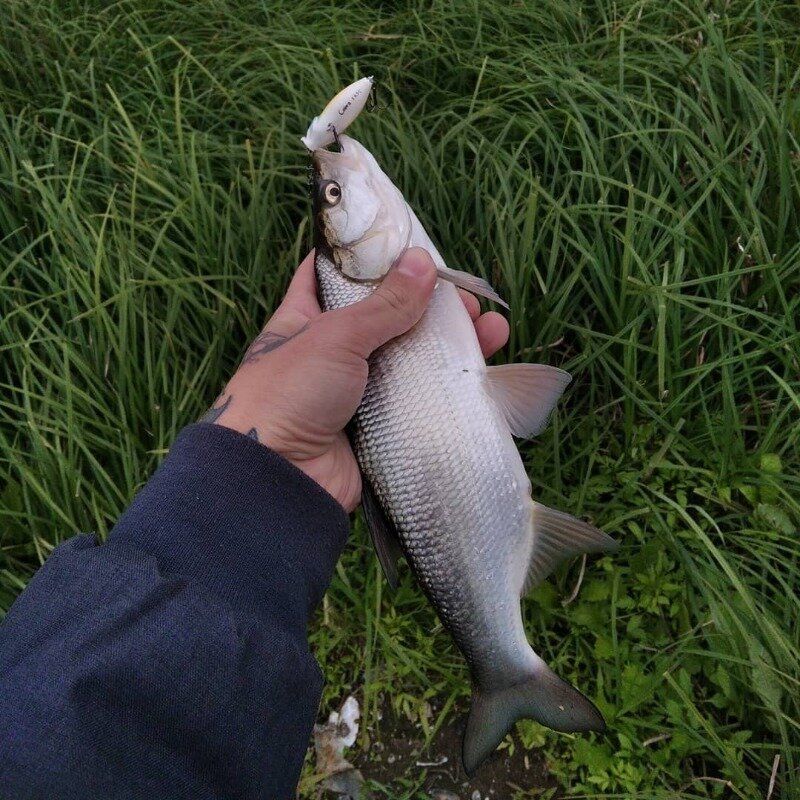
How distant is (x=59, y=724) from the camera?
4.16ft

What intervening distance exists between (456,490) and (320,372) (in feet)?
1.74

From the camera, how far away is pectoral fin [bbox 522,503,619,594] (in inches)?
72.0

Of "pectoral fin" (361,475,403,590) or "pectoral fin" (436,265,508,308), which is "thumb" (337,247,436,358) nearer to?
"pectoral fin" (436,265,508,308)

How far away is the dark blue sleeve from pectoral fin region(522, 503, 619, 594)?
0.62 meters

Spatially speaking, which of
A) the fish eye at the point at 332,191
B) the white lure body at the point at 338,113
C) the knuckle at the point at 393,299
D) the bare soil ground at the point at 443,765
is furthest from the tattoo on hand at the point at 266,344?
the bare soil ground at the point at 443,765

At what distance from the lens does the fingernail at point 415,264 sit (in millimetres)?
1868

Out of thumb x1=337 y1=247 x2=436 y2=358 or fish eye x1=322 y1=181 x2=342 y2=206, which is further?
fish eye x1=322 y1=181 x2=342 y2=206

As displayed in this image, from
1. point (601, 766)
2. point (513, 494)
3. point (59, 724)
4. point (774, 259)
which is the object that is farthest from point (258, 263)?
point (601, 766)

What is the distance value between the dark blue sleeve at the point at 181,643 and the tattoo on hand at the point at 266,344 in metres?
0.37

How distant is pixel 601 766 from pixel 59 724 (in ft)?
5.36

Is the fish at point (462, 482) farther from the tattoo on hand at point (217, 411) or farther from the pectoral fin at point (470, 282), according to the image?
the tattoo on hand at point (217, 411)

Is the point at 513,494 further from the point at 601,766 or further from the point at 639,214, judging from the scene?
the point at 639,214

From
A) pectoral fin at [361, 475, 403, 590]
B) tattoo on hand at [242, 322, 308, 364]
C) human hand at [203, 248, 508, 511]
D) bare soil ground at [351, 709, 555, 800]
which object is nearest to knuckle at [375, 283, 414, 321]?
human hand at [203, 248, 508, 511]

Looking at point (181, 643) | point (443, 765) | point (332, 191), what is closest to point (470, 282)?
point (332, 191)
